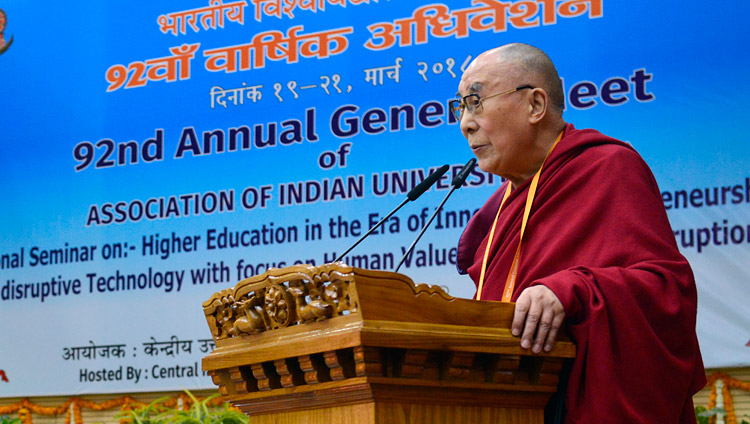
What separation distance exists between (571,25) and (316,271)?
2.71m

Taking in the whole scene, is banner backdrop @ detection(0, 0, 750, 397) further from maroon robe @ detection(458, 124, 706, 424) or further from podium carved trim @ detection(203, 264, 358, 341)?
podium carved trim @ detection(203, 264, 358, 341)

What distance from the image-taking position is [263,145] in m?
4.37

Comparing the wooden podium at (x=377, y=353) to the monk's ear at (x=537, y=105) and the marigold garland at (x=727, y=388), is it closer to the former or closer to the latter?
the monk's ear at (x=537, y=105)

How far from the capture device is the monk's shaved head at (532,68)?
2053mm

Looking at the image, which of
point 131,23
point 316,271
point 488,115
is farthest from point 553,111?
point 131,23

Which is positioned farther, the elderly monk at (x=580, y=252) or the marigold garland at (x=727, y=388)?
the marigold garland at (x=727, y=388)

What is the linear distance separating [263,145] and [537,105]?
246 centimetres

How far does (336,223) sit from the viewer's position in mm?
4176

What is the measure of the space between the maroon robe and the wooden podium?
0.06 metres

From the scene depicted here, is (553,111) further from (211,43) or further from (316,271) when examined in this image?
(211,43)

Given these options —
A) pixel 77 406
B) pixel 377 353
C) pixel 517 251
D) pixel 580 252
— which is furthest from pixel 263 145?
pixel 377 353

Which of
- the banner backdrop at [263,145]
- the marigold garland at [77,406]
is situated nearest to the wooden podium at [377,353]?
the banner backdrop at [263,145]

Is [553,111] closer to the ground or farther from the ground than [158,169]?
closer to the ground

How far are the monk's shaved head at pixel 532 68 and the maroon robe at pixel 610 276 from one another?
0.10 metres
